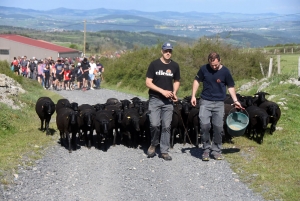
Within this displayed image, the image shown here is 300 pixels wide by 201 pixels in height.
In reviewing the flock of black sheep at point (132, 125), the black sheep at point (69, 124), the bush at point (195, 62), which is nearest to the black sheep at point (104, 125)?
the flock of black sheep at point (132, 125)

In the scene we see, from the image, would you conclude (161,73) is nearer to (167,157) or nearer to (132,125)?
(167,157)

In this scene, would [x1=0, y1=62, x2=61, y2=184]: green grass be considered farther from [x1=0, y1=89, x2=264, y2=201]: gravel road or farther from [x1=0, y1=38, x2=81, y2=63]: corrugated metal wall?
[x1=0, y1=38, x2=81, y2=63]: corrugated metal wall

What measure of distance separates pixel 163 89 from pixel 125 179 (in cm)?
234

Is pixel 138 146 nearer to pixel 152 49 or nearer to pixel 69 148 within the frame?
pixel 69 148

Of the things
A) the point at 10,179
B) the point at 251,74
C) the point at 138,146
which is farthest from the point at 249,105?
the point at 251,74

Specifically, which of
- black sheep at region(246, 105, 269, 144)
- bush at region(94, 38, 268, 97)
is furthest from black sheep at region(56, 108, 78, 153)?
bush at region(94, 38, 268, 97)

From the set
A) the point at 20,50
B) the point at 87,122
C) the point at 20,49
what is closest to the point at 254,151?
the point at 87,122

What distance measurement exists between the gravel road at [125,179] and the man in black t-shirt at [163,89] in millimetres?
756

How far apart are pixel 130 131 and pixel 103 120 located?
2.78 ft

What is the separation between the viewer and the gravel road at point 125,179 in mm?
7680

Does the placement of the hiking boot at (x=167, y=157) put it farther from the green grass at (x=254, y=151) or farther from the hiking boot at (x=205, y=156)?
the green grass at (x=254, y=151)

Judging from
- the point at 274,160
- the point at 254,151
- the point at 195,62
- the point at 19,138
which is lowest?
the point at 19,138

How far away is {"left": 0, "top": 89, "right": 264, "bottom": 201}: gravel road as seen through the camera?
7.68m

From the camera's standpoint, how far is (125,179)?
28.6ft
